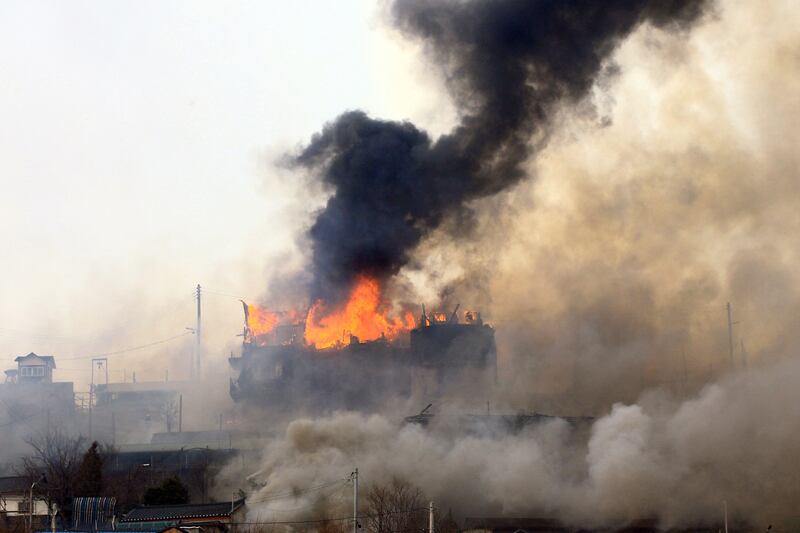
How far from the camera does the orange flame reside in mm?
84625

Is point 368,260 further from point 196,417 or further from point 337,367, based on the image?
point 196,417

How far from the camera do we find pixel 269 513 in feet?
184

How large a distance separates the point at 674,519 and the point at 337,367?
1487 inches

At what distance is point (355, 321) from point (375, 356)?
342cm

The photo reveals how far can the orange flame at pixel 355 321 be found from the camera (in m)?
84.6

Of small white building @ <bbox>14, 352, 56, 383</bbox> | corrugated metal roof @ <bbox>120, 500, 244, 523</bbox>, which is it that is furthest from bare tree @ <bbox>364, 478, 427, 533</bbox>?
small white building @ <bbox>14, 352, 56, 383</bbox>

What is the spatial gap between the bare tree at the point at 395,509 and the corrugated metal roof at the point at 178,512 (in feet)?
25.2

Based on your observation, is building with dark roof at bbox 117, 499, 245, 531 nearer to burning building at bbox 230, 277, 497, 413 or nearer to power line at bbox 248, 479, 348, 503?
power line at bbox 248, 479, 348, 503

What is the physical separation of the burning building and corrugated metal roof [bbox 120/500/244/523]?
27.1 metres

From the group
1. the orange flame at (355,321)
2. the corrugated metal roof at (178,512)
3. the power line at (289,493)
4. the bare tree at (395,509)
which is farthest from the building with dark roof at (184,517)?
the orange flame at (355,321)

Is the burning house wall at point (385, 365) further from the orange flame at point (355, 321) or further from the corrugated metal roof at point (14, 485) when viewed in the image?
the corrugated metal roof at point (14, 485)

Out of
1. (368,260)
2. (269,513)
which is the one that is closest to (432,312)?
(368,260)

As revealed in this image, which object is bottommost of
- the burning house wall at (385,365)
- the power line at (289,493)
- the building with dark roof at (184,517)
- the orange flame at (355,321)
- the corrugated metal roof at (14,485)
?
the building with dark roof at (184,517)

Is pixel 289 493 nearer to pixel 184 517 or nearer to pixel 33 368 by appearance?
pixel 184 517
